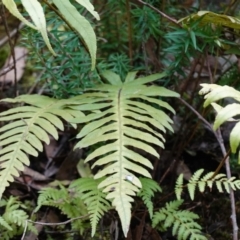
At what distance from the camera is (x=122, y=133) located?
1266mm

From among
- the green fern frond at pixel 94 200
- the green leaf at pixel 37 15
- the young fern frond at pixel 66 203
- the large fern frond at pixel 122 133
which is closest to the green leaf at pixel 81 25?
the green leaf at pixel 37 15

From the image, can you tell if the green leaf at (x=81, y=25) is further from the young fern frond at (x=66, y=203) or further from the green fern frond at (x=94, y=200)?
the young fern frond at (x=66, y=203)

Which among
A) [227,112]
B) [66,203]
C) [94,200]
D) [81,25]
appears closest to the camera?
[227,112]

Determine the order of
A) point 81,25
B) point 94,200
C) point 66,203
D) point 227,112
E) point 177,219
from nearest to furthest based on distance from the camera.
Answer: point 227,112 < point 81,25 < point 94,200 < point 177,219 < point 66,203

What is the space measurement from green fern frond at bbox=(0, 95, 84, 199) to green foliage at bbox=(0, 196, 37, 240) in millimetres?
129

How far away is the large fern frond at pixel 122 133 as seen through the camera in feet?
3.62

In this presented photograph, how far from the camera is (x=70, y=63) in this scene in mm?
1557

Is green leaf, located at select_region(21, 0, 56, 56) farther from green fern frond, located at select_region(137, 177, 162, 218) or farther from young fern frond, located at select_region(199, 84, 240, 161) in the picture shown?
green fern frond, located at select_region(137, 177, 162, 218)

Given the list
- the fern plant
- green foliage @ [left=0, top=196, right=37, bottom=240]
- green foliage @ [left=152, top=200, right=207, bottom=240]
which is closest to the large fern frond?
the fern plant

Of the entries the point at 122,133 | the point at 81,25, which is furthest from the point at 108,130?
the point at 81,25

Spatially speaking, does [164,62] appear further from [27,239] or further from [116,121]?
[27,239]

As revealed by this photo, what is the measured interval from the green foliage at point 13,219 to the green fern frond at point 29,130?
13 cm

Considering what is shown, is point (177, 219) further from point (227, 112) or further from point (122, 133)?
point (227, 112)

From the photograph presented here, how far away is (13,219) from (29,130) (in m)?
0.30
